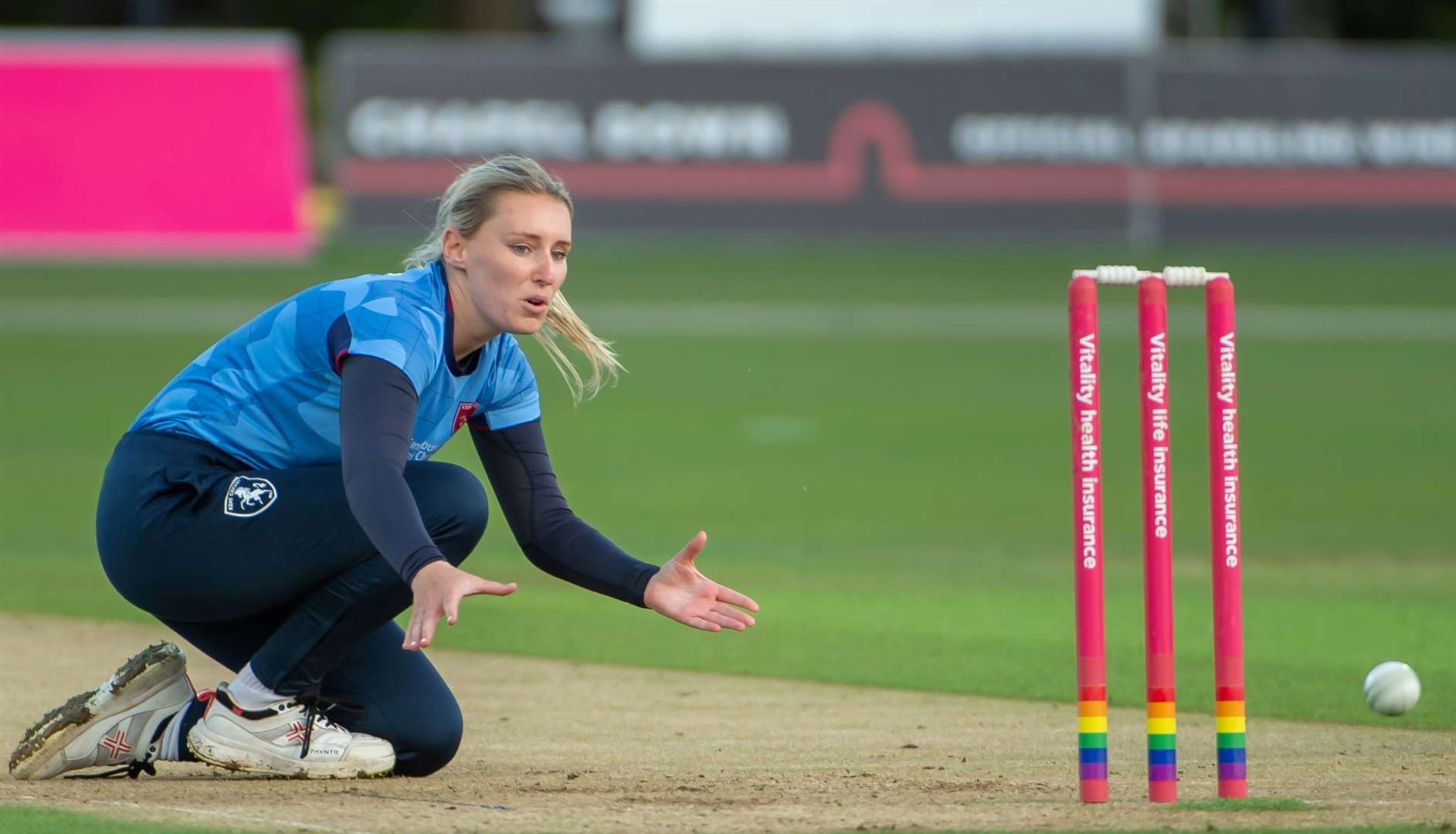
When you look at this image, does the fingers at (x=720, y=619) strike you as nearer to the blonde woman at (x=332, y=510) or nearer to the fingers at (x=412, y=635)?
the blonde woman at (x=332, y=510)

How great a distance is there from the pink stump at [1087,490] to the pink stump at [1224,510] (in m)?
0.26

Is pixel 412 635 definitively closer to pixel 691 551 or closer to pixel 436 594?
pixel 436 594

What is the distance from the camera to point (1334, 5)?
133ft

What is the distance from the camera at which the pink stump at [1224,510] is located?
4.49m

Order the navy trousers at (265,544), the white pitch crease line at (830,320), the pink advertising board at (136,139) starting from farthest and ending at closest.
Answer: the pink advertising board at (136,139) → the white pitch crease line at (830,320) → the navy trousers at (265,544)

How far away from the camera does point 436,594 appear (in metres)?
4.22

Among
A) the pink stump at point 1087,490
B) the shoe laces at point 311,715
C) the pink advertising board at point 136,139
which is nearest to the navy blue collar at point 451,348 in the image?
the shoe laces at point 311,715

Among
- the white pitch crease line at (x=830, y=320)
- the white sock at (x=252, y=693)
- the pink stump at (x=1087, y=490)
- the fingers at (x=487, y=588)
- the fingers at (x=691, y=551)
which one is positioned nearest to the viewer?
the fingers at (x=487, y=588)

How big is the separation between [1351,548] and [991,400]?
5585 mm

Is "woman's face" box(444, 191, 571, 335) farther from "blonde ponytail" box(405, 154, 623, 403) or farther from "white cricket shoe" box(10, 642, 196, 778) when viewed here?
"white cricket shoe" box(10, 642, 196, 778)

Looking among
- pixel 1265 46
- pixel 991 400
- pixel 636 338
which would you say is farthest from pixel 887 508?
pixel 1265 46

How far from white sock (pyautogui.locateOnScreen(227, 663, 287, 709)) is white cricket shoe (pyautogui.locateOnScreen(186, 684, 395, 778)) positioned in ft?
0.04

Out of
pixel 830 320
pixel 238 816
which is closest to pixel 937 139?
pixel 830 320

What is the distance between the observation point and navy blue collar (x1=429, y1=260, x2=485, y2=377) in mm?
4824
